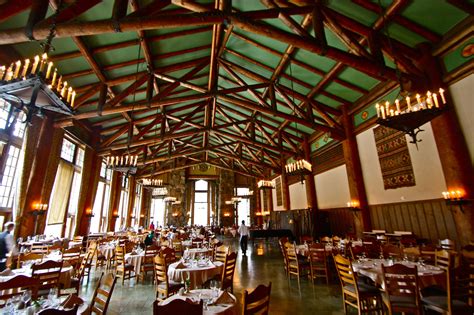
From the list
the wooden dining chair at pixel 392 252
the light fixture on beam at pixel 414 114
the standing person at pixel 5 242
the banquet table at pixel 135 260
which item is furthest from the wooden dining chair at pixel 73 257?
the light fixture on beam at pixel 414 114

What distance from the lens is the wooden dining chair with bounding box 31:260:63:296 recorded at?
329cm

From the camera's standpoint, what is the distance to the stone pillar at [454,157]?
14.7 ft

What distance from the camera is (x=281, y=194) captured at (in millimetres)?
14945

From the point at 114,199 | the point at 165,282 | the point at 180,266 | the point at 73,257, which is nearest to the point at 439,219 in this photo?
the point at 180,266

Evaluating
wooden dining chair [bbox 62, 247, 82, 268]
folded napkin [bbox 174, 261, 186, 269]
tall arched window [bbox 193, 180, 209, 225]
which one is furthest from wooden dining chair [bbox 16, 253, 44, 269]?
tall arched window [bbox 193, 180, 209, 225]

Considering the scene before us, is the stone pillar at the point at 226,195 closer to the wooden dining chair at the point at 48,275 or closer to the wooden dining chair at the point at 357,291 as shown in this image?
the wooden dining chair at the point at 48,275

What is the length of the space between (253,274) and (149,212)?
52.5ft

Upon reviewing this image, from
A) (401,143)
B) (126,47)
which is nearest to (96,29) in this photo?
(126,47)

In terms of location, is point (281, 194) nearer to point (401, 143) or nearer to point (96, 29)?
point (401, 143)

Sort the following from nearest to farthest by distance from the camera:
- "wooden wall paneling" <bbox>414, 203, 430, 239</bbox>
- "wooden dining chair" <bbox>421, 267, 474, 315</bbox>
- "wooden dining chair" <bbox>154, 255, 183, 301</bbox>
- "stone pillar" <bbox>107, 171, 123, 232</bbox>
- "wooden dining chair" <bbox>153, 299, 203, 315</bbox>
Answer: "wooden dining chair" <bbox>153, 299, 203, 315</bbox>, "wooden dining chair" <bbox>421, 267, 474, 315</bbox>, "wooden dining chair" <bbox>154, 255, 183, 301</bbox>, "wooden wall paneling" <bbox>414, 203, 430, 239</bbox>, "stone pillar" <bbox>107, 171, 123, 232</bbox>

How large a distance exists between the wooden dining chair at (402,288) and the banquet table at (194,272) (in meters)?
2.54

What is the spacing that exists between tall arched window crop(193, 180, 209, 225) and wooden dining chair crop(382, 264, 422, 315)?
59.1 feet

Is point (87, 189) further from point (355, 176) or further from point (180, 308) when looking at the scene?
point (355, 176)

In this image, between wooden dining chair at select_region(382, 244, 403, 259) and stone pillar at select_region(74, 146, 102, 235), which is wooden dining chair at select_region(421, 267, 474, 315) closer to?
wooden dining chair at select_region(382, 244, 403, 259)
